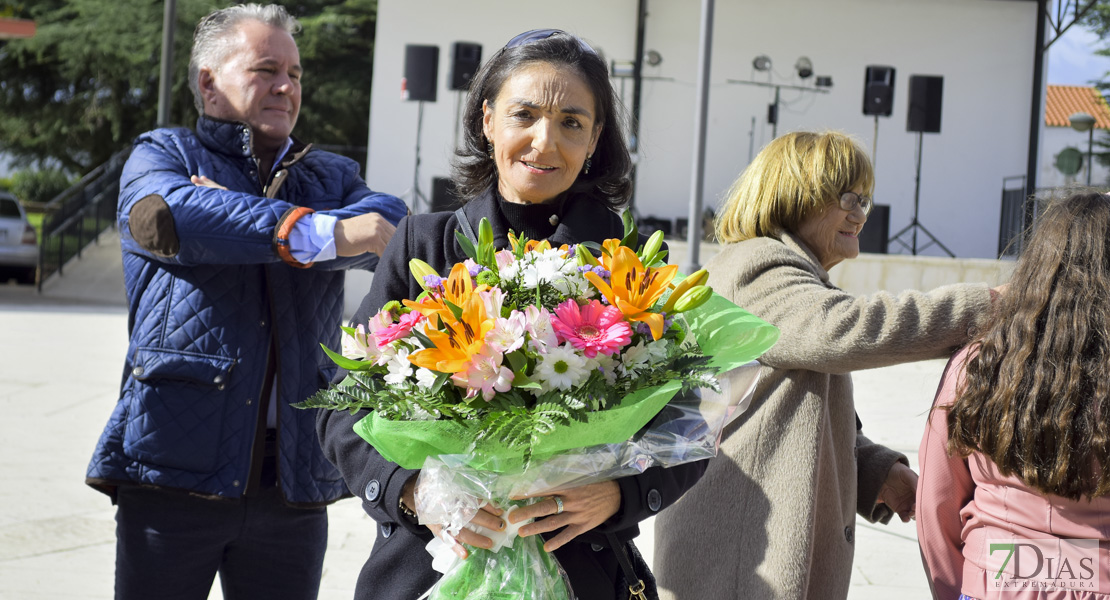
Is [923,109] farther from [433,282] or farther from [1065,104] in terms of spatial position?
[1065,104]

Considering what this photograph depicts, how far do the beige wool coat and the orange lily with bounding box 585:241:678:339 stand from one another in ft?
2.46

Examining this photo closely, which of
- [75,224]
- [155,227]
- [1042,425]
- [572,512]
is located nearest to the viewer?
[572,512]

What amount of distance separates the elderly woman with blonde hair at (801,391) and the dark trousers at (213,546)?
2.89 ft

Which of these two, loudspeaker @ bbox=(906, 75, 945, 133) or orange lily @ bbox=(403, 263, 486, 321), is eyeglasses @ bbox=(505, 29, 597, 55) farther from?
loudspeaker @ bbox=(906, 75, 945, 133)

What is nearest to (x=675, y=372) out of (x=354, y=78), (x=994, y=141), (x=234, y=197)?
(x=234, y=197)

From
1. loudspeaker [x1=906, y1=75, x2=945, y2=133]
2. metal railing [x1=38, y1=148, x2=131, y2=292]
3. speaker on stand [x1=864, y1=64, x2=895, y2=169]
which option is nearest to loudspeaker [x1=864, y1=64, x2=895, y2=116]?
speaker on stand [x1=864, y1=64, x2=895, y2=169]

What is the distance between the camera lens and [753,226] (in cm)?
240

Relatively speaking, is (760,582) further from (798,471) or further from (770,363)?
(770,363)

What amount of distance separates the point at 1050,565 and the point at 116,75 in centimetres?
2576

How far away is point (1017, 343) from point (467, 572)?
3.46 feet

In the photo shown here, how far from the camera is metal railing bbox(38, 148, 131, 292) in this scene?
18953 mm

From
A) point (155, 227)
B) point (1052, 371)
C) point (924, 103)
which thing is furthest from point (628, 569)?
point (924, 103)

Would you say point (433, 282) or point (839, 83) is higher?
point (839, 83)

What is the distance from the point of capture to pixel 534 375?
1.41 metres
